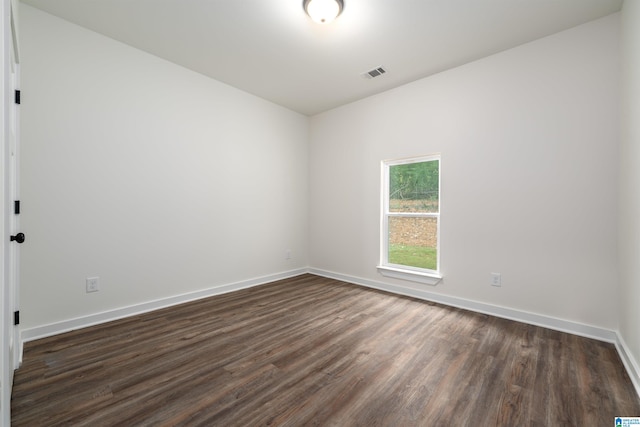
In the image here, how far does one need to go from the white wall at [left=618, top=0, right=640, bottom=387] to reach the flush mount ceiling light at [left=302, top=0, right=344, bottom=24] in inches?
80.1

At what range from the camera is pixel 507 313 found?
280 cm

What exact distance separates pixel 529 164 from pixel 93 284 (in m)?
4.38

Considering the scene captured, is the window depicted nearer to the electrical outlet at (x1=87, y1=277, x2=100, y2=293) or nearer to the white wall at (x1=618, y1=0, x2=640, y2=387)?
the white wall at (x1=618, y1=0, x2=640, y2=387)

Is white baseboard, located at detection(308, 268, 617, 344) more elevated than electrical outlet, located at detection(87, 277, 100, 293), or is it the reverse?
electrical outlet, located at detection(87, 277, 100, 293)

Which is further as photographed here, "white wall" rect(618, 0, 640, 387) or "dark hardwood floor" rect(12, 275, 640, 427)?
"white wall" rect(618, 0, 640, 387)

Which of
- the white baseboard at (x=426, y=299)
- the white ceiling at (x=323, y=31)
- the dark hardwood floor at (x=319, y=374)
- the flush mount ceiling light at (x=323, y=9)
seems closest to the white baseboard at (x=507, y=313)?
the white baseboard at (x=426, y=299)

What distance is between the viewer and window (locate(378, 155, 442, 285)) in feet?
11.3

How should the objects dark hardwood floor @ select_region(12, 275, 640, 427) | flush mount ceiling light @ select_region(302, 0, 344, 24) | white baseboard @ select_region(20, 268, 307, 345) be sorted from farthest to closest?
white baseboard @ select_region(20, 268, 307, 345)
flush mount ceiling light @ select_region(302, 0, 344, 24)
dark hardwood floor @ select_region(12, 275, 640, 427)

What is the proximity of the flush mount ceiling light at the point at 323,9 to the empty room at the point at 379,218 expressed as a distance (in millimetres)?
25

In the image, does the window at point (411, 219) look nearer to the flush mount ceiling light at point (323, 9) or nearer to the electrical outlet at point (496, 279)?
the electrical outlet at point (496, 279)

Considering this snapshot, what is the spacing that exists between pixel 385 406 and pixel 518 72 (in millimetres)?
3235

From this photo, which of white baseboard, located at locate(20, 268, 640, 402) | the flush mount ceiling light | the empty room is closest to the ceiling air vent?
the empty room

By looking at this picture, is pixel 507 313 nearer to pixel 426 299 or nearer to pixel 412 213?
pixel 426 299

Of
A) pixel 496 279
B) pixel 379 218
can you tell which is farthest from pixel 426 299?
→ pixel 379 218
